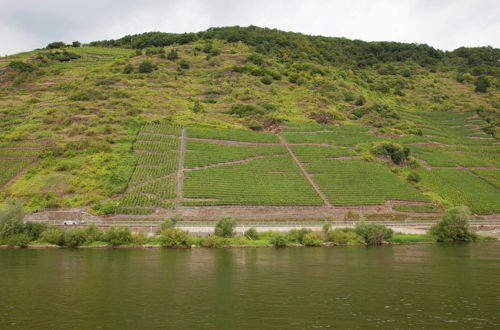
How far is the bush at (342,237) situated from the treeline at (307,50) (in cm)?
11436

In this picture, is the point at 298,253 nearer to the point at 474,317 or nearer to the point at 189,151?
the point at 474,317

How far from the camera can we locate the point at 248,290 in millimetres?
28703

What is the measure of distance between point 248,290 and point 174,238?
23090 mm

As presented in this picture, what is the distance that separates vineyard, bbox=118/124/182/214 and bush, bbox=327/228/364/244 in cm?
2409

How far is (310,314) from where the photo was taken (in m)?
23.2

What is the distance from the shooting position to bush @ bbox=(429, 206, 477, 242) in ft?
187

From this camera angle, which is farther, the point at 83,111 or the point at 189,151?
the point at 83,111

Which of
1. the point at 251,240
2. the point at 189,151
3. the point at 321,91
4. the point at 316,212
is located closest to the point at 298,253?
the point at 251,240

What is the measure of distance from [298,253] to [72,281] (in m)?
24.0

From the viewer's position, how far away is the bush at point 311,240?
172 feet

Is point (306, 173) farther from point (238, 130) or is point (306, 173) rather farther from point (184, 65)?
point (184, 65)

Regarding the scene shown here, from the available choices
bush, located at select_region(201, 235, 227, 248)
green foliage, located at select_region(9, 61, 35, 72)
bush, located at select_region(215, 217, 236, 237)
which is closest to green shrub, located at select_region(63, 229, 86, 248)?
bush, located at select_region(201, 235, 227, 248)

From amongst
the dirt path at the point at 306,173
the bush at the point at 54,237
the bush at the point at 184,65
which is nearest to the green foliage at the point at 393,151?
the dirt path at the point at 306,173

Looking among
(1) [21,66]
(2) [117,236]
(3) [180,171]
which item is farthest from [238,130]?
(1) [21,66]
